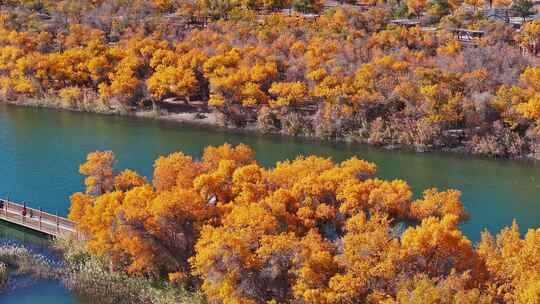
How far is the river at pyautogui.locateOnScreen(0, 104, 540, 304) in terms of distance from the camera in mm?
37938

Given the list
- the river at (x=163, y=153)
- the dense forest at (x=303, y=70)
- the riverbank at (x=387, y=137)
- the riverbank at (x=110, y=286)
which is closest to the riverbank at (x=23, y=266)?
the riverbank at (x=110, y=286)

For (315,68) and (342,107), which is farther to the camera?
(315,68)

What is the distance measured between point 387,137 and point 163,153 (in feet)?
49.1

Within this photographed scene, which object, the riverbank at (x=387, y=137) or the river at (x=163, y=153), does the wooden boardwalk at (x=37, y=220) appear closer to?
the river at (x=163, y=153)

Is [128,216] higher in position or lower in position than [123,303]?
higher

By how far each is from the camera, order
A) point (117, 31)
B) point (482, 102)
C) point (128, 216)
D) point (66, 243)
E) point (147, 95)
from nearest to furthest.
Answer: point (128, 216), point (66, 243), point (482, 102), point (147, 95), point (117, 31)

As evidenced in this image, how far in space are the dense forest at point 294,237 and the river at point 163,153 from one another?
7.23 m

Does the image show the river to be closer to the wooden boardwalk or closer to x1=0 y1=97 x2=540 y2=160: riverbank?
the wooden boardwalk

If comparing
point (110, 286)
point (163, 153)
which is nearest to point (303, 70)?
point (163, 153)

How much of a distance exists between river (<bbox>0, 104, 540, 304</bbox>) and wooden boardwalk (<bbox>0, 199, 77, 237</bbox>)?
62 cm

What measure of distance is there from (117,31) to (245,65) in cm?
1894

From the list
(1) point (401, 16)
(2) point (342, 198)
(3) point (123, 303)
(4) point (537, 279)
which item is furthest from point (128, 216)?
(1) point (401, 16)

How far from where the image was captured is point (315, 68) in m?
56.4

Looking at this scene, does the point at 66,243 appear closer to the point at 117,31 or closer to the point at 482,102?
the point at 482,102
